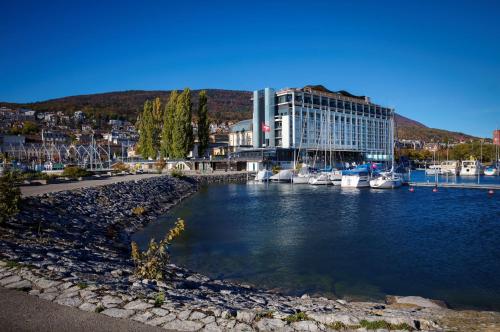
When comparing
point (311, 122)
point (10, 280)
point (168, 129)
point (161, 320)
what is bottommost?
point (161, 320)

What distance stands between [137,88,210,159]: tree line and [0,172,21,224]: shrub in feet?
208

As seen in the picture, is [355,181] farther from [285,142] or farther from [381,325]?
[381,325]

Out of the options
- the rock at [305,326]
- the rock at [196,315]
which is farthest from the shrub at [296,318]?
the rock at [196,315]

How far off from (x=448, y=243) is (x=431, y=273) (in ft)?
22.9

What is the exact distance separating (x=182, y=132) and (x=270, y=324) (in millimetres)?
73434

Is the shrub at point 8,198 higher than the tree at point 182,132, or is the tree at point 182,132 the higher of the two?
the tree at point 182,132


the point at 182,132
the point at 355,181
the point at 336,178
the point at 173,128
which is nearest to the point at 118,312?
the point at 355,181

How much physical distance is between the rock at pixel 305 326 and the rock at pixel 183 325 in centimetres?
179

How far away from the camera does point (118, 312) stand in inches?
288

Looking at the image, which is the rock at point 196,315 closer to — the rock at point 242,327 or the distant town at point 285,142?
the rock at point 242,327

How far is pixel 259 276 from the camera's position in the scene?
14.8m

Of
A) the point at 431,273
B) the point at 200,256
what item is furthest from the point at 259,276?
the point at 431,273

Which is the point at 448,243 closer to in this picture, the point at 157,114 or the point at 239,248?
the point at 239,248

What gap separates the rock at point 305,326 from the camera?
22.9 feet
